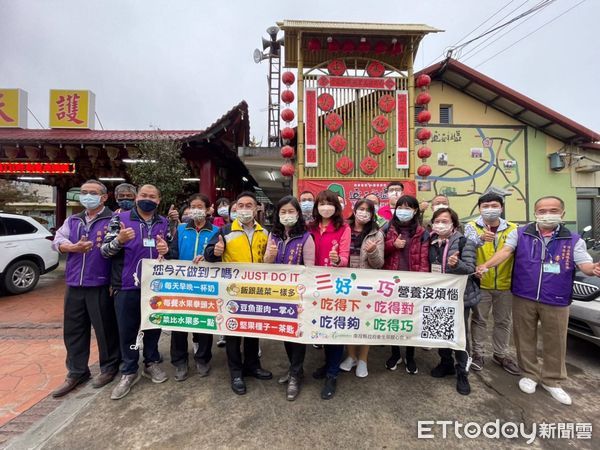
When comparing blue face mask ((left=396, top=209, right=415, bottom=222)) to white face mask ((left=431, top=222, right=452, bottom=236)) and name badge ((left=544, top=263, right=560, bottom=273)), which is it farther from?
name badge ((left=544, top=263, right=560, bottom=273))

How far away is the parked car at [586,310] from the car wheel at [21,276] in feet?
30.9

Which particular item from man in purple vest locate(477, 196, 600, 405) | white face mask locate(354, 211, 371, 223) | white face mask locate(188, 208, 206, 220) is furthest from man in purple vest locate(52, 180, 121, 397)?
Result: man in purple vest locate(477, 196, 600, 405)

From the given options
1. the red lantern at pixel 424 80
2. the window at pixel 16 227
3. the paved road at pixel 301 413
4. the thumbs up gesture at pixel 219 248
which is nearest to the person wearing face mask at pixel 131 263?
the paved road at pixel 301 413

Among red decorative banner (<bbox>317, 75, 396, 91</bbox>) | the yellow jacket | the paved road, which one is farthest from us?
red decorative banner (<bbox>317, 75, 396, 91</bbox>)

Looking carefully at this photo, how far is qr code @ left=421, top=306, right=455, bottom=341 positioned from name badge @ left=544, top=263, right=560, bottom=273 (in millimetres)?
920

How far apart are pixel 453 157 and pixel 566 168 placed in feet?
10.3

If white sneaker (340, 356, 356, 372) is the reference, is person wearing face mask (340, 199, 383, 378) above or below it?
above

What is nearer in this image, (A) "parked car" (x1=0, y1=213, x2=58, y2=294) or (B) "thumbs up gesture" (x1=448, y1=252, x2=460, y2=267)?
(B) "thumbs up gesture" (x1=448, y1=252, x2=460, y2=267)

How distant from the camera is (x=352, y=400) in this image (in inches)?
96.8

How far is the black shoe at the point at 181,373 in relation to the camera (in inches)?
109

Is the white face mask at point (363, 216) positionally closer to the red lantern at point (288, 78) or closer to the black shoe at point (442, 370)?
the black shoe at point (442, 370)

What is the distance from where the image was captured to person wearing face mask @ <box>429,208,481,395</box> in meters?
2.53

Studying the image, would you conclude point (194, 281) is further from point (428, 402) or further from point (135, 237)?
point (428, 402)

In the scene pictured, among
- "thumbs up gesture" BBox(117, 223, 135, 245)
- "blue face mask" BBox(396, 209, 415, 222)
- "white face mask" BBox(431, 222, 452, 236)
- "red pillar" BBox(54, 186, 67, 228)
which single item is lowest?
"thumbs up gesture" BBox(117, 223, 135, 245)
